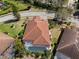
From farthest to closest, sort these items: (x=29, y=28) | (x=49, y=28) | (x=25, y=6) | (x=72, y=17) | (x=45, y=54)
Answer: (x=25, y=6)
(x=72, y=17)
(x=49, y=28)
(x=29, y=28)
(x=45, y=54)

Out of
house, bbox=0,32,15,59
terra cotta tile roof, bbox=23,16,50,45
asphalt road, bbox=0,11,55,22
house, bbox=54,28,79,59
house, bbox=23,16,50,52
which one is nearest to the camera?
house, bbox=54,28,79,59

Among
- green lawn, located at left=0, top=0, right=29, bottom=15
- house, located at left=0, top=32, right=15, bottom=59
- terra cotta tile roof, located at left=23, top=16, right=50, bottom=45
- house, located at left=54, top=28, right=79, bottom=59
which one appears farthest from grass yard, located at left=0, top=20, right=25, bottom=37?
house, located at left=54, top=28, right=79, bottom=59

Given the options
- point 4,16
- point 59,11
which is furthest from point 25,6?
point 59,11

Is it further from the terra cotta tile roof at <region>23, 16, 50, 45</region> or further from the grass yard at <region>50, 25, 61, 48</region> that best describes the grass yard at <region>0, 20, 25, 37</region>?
the grass yard at <region>50, 25, 61, 48</region>

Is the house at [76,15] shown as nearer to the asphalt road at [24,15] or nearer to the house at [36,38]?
the asphalt road at [24,15]

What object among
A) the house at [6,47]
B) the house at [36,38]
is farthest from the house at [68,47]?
the house at [6,47]

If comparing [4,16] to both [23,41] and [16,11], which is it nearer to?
[16,11]

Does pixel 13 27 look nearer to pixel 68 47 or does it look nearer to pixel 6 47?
pixel 6 47
